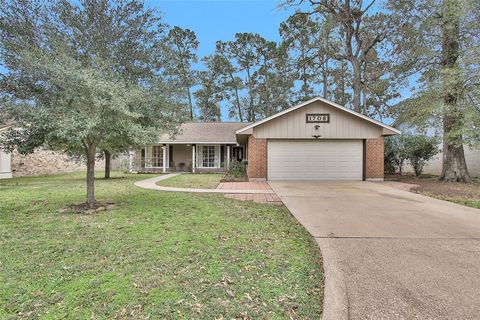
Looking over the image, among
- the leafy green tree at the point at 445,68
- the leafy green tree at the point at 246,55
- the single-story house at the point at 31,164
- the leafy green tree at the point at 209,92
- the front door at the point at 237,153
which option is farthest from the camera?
the leafy green tree at the point at 209,92

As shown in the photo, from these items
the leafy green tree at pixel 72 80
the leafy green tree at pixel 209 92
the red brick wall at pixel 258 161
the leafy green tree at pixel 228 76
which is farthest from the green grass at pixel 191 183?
the leafy green tree at pixel 228 76

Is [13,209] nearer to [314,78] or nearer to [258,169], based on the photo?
[258,169]

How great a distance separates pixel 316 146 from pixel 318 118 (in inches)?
54.6

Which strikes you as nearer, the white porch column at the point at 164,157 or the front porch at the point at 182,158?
the white porch column at the point at 164,157

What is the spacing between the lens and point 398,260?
3664mm

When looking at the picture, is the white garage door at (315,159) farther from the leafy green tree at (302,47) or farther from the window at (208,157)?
the leafy green tree at (302,47)

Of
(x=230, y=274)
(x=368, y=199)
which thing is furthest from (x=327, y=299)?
(x=368, y=199)

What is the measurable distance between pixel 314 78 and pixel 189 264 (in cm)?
3082

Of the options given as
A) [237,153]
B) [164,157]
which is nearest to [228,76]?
[237,153]

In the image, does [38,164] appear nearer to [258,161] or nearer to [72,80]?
[258,161]

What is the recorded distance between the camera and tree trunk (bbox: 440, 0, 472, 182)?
484 inches

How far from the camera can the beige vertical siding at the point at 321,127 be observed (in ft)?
45.9

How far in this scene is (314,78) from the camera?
31297 millimetres

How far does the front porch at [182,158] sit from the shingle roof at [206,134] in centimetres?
61
